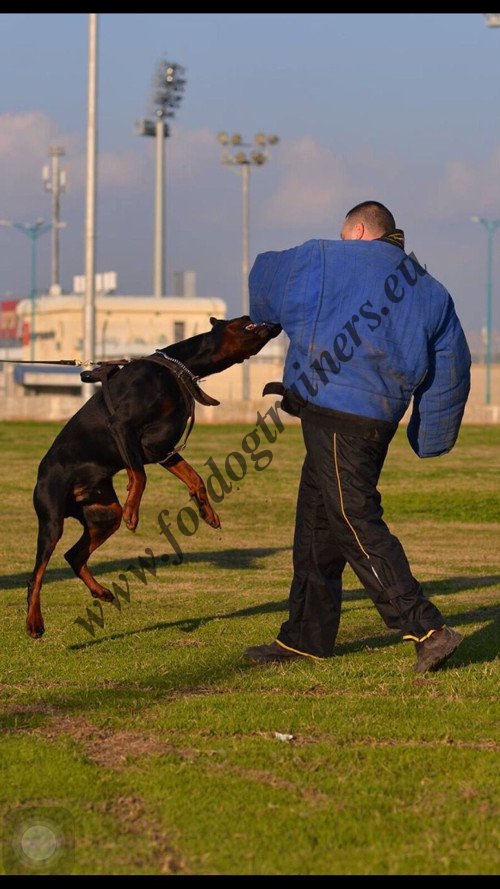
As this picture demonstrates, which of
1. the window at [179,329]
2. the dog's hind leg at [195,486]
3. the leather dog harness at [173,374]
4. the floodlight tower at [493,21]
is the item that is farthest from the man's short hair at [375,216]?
the window at [179,329]

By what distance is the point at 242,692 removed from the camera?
5.32 meters

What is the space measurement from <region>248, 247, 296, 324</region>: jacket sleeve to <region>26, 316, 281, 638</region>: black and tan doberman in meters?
0.65

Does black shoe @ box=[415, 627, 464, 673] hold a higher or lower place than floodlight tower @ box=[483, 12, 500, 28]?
lower

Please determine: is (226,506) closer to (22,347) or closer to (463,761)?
(463,761)

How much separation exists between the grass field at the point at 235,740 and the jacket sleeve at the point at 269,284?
1552 mm

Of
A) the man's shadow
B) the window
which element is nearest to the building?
the window

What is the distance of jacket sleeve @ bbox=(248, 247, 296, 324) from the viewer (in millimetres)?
5605

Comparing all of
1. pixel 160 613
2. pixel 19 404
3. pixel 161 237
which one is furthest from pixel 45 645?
pixel 161 237

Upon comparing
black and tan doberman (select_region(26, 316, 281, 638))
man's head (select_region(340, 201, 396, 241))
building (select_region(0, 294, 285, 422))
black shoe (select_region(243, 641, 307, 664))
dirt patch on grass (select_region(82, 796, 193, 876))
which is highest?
man's head (select_region(340, 201, 396, 241))

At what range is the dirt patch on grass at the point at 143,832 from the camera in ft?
10.7

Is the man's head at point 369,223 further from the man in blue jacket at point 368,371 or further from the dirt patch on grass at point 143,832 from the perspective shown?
the dirt patch on grass at point 143,832

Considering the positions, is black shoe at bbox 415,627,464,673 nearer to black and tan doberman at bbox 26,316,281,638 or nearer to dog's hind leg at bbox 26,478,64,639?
black and tan doberman at bbox 26,316,281,638

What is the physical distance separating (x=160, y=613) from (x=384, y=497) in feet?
32.4

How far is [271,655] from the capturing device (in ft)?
19.7
